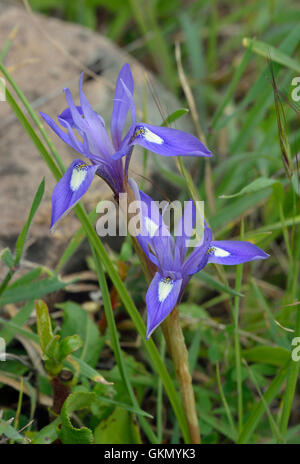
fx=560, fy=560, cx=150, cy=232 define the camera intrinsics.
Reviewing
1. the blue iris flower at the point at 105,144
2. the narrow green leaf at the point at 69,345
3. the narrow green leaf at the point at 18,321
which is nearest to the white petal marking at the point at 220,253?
the blue iris flower at the point at 105,144

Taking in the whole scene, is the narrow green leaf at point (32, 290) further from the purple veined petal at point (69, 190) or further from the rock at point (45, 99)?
the purple veined petal at point (69, 190)

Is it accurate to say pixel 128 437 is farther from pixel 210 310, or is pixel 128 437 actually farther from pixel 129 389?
pixel 210 310

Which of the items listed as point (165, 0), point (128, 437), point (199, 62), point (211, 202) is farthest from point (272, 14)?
point (128, 437)

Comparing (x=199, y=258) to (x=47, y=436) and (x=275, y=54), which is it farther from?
(x=275, y=54)

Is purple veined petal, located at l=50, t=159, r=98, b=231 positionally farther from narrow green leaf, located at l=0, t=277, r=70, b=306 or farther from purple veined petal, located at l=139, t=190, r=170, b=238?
narrow green leaf, located at l=0, t=277, r=70, b=306

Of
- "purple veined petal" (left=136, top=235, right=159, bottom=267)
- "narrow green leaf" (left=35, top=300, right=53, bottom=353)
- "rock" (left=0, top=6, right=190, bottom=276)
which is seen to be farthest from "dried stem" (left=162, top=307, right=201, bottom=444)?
"rock" (left=0, top=6, right=190, bottom=276)

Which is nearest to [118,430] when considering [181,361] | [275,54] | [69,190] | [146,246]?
[181,361]
